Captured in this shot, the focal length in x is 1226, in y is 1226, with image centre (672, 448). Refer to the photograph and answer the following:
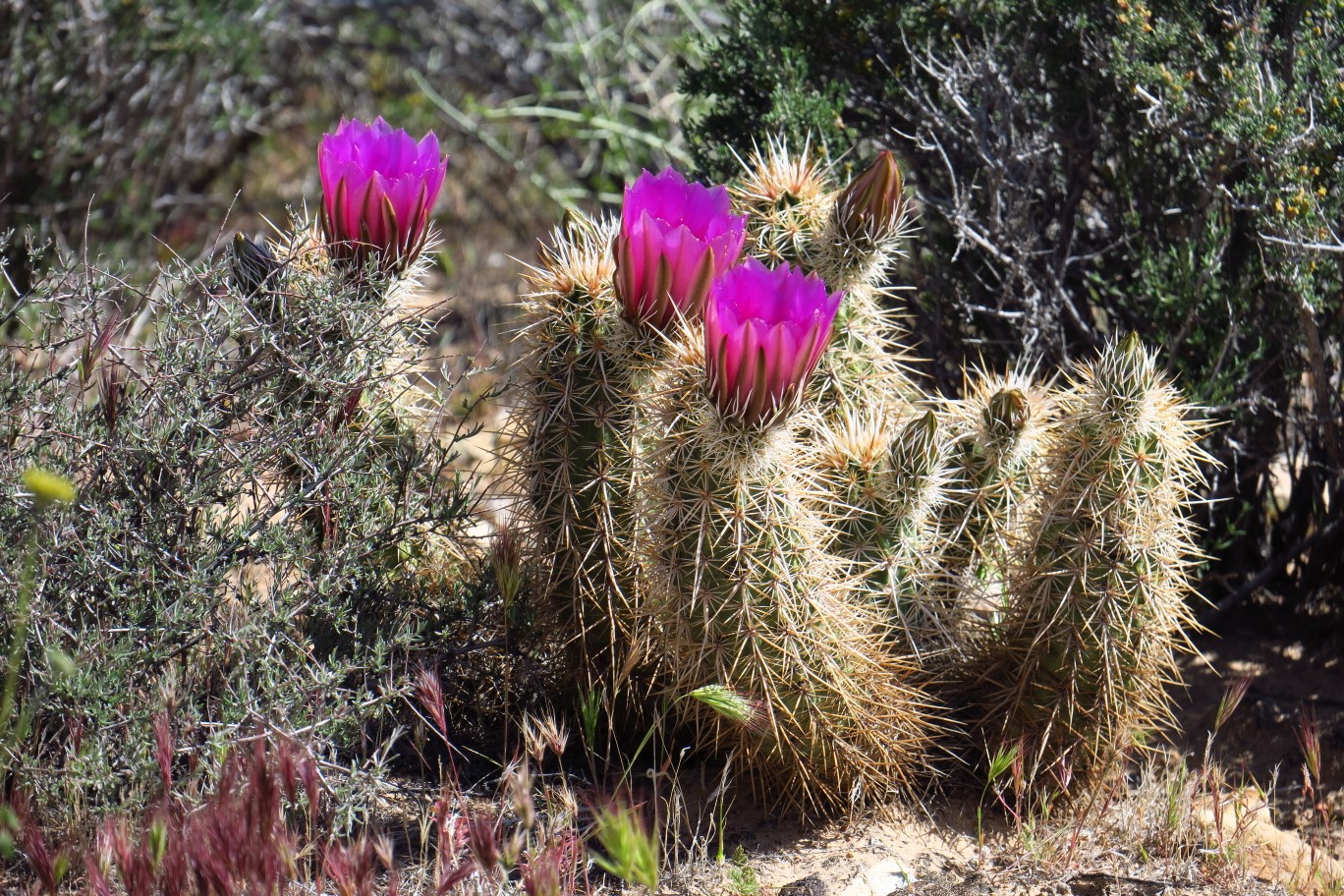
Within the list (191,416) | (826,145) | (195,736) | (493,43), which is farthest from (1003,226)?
(493,43)

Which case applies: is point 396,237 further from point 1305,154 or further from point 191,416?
point 1305,154

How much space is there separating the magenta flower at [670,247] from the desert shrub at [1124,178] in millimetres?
1042

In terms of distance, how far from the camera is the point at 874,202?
2.73 metres

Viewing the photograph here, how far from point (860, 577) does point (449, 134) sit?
5.20 m

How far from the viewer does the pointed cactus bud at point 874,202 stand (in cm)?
270

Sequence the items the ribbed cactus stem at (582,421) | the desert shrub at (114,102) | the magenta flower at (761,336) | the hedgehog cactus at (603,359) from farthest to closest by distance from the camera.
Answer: the desert shrub at (114,102) < the ribbed cactus stem at (582,421) < the hedgehog cactus at (603,359) < the magenta flower at (761,336)

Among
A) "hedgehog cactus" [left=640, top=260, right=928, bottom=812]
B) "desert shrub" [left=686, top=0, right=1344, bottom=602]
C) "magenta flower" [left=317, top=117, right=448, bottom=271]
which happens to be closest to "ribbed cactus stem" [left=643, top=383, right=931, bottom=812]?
"hedgehog cactus" [left=640, top=260, right=928, bottom=812]

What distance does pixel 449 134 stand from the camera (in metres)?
7.07

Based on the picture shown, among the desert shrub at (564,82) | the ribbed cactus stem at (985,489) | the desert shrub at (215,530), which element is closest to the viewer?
the desert shrub at (215,530)

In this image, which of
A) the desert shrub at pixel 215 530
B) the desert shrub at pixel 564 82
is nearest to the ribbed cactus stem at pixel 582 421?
the desert shrub at pixel 215 530

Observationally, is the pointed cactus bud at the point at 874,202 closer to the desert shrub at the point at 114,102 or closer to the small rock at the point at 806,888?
the small rock at the point at 806,888

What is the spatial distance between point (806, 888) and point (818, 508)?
846mm

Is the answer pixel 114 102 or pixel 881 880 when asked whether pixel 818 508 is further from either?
pixel 114 102

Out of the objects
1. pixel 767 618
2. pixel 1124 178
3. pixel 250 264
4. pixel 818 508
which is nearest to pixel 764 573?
pixel 767 618
